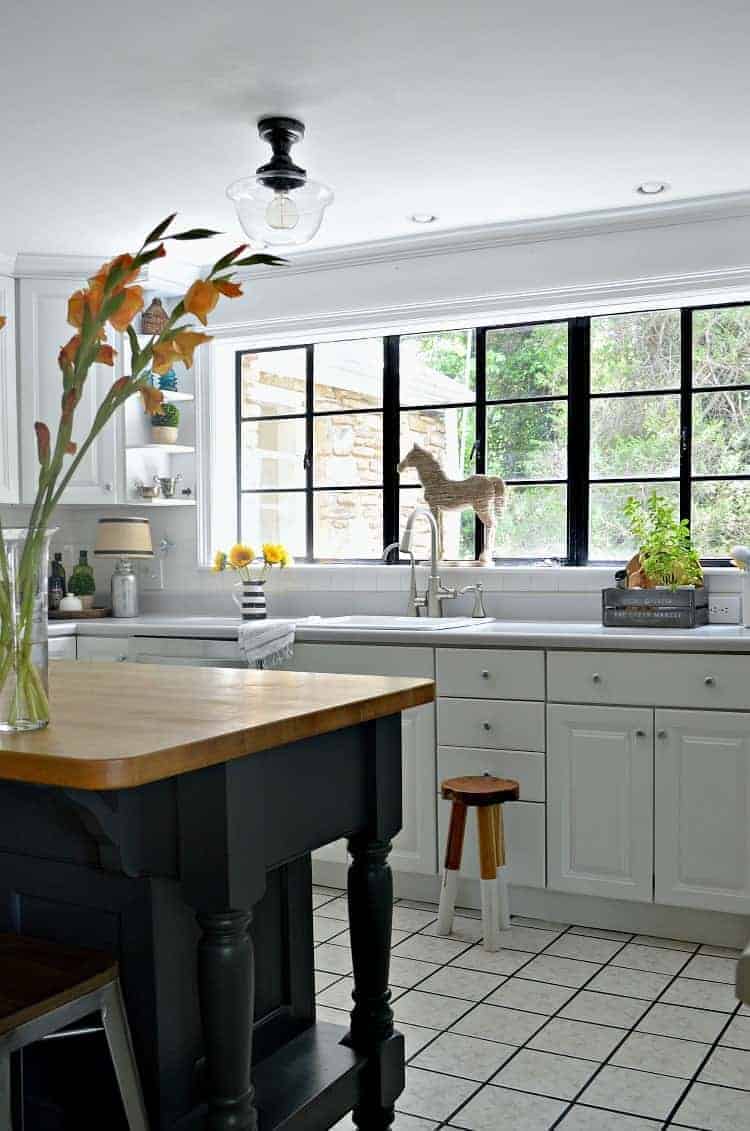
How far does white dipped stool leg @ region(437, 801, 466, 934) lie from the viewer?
11.8 ft

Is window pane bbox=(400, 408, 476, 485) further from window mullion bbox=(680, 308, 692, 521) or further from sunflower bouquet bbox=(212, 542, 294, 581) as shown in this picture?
window mullion bbox=(680, 308, 692, 521)

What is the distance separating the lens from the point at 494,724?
3840 mm

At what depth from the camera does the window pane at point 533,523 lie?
184 inches

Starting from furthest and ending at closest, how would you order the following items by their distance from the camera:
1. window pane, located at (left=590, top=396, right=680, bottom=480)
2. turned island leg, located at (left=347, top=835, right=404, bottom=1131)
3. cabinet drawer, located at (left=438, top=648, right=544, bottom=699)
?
window pane, located at (left=590, top=396, right=680, bottom=480) < cabinet drawer, located at (left=438, top=648, right=544, bottom=699) < turned island leg, located at (left=347, top=835, right=404, bottom=1131)

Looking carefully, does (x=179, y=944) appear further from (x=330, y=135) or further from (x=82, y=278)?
(x=82, y=278)

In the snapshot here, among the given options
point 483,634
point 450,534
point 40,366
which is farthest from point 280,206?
point 40,366

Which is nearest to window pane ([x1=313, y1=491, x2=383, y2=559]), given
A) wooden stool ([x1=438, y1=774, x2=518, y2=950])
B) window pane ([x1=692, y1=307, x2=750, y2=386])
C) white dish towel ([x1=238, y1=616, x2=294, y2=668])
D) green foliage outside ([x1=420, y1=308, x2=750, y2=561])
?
green foliage outside ([x1=420, y1=308, x2=750, y2=561])

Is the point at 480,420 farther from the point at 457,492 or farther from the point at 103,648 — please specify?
the point at 103,648

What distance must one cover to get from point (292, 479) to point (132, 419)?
0.78 metres

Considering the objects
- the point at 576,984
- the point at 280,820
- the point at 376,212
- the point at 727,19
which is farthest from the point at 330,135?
the point at 576,984

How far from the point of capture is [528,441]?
4734 mm

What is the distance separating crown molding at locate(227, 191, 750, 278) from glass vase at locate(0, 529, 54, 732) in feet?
10.4

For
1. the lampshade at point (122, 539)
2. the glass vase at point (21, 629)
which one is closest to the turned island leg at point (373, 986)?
the glass vase at point (21, 629)

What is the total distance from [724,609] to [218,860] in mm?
2986
